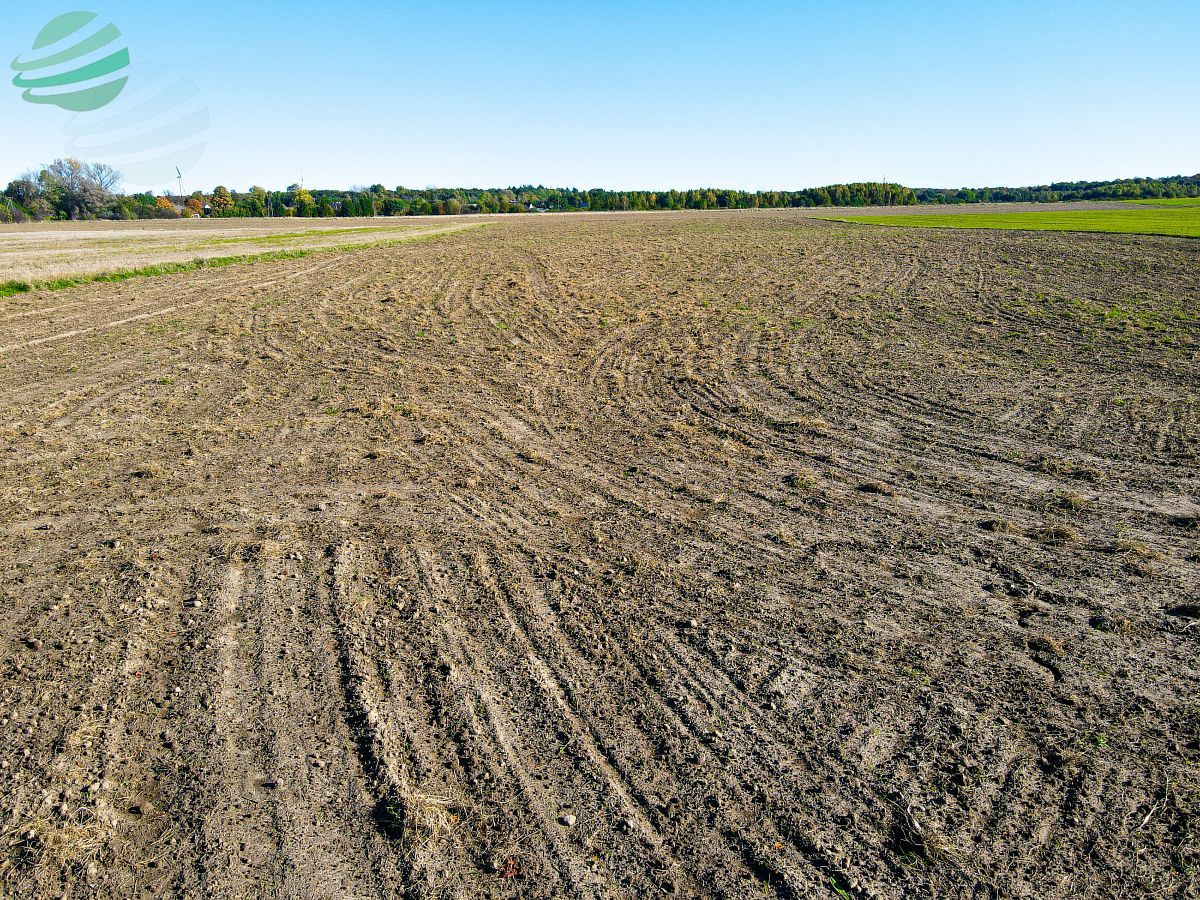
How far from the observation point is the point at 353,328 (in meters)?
17.3

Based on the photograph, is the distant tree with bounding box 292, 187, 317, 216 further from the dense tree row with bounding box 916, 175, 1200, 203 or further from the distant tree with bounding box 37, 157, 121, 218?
the dense tree row with bounding box 916, 175, 1200, 203

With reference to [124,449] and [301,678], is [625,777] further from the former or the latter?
[124,449]

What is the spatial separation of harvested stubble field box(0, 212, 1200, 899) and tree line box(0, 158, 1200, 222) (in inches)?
4298

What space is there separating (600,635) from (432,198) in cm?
18430

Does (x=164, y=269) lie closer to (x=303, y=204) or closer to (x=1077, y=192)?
(x=303, y=204)

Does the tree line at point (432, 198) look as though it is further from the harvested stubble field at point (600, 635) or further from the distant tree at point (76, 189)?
the harvested stubble field at point (600, 635)

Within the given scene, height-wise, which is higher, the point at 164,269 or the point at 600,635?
the point at 164,269

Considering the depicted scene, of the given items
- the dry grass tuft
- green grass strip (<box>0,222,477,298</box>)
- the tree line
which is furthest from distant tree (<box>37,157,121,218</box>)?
the dry grass tuft

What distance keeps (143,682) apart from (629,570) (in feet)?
11.6

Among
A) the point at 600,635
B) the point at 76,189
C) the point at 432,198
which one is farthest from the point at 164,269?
the point at 432,198

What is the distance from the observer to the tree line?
342 feet

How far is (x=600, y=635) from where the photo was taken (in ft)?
17.8

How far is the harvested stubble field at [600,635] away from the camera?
3611 mm

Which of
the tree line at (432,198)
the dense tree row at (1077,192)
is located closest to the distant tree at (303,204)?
the tree line at (432,198)
